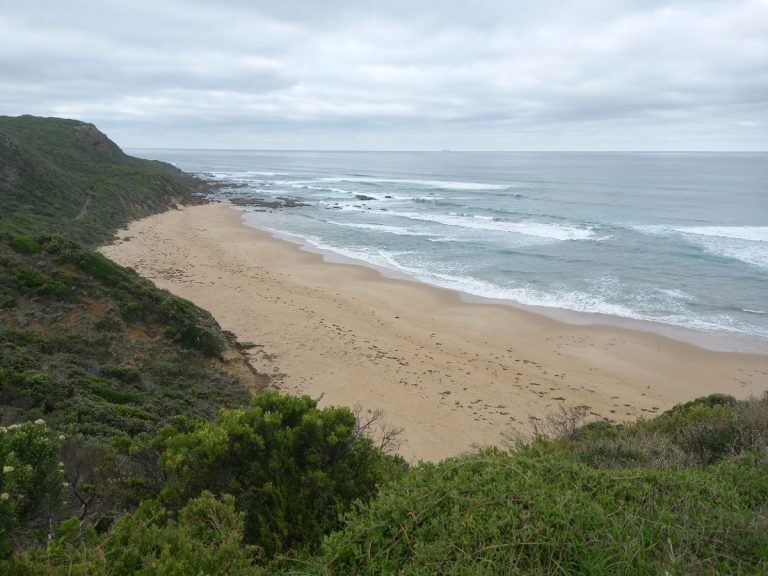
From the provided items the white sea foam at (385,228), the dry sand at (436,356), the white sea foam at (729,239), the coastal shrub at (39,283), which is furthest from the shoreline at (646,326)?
the coastal shrub at (39,283)

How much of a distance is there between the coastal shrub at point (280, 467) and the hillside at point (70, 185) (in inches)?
717

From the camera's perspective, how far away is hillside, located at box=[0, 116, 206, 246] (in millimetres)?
26438

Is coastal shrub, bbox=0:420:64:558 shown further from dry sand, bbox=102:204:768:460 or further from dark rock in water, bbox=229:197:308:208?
dark rock in water, bbox=229:197:308:208

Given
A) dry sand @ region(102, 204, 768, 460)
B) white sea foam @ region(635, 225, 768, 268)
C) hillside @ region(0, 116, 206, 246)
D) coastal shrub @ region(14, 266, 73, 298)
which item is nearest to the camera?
dry sand @ region(102, 204, 768, 460)

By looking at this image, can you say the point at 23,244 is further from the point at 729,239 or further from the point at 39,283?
the point at 729,239

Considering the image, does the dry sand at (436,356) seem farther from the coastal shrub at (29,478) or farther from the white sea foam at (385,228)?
the white sea foam at (385,228)

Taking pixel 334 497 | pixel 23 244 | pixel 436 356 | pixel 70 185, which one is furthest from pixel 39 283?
pixel 70 185

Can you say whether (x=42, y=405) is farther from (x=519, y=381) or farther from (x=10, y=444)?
(x=519, y=381)

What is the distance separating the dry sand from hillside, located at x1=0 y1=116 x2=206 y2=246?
5046 millimetres

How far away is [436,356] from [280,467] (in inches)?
435

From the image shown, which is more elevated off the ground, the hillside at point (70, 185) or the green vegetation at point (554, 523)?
the hillside at point (70, 185)

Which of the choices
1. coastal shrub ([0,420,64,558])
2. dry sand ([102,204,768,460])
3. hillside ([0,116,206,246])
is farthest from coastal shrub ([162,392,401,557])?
hillside ([0,116,206,246])

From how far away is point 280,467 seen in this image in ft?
15.2

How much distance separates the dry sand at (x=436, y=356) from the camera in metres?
12.4
